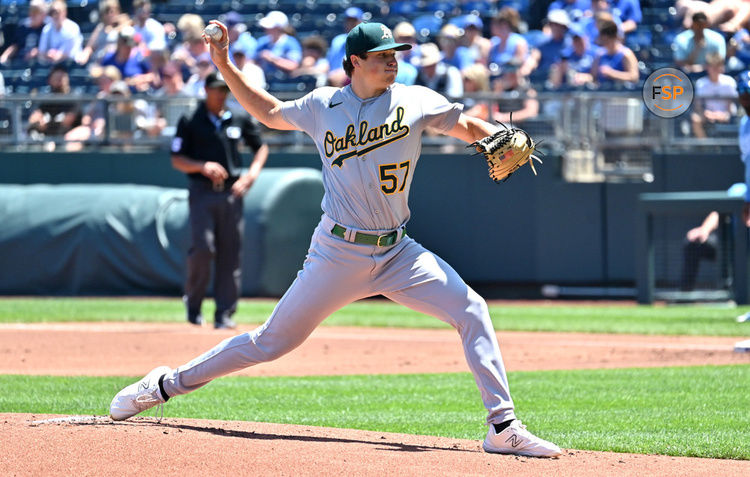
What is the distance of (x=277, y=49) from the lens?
58.3 feet

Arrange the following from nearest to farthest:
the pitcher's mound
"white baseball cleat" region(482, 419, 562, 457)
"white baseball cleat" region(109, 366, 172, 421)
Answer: the pitcher's mound, "white baseball cleat" region(482, 419, 562, 457), "white baseball cleat" region(109, 366, 172, 421)

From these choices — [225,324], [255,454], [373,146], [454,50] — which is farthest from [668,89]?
[454,50]

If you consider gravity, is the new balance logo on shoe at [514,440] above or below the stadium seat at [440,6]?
below

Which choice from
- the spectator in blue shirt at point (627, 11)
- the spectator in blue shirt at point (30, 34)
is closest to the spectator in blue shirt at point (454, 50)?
the spectator in blue shirt at point (627, 11)

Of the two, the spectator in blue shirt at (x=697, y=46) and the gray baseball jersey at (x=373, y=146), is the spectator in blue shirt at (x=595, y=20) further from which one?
the gray baseball jersey at (x=373, y=146)

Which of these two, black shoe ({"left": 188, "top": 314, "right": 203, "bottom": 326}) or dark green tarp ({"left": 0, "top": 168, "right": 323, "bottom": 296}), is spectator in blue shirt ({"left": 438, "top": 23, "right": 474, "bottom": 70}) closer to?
dark green tarp ({"left": 0, "top": 168, "right": 323, "bottom": 296})

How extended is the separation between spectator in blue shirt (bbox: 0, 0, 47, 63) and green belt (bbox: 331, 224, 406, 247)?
613 inches

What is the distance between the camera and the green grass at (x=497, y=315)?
470 inches

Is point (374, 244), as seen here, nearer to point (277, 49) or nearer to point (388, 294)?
point (388, 294)

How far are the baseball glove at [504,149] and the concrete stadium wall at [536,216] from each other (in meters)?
9.92

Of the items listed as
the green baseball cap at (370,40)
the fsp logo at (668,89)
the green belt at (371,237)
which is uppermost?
the green baseball cap at (370,40)

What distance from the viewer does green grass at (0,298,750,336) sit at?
11.9 meters

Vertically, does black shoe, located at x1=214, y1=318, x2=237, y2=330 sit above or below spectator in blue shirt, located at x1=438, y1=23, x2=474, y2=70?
below

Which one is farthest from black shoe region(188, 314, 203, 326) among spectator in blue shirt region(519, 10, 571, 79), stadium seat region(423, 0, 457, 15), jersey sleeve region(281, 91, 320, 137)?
stadium seat region(423, 0, 457, 15)
